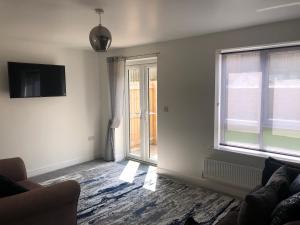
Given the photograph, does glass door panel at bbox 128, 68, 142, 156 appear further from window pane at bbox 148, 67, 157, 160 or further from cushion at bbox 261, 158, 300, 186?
cushion at bbox 261, 158, 300, 186

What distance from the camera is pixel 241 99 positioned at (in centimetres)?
367

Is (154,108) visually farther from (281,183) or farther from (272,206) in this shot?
(272,206)

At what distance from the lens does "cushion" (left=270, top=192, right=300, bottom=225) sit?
5.03ft

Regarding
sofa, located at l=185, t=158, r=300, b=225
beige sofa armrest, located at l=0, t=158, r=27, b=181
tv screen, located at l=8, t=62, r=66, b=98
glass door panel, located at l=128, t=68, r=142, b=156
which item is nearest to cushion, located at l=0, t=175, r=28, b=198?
beige sofa armrest, located at l=0, t=158, r=27, b=181

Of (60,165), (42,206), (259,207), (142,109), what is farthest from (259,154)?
(60,165)

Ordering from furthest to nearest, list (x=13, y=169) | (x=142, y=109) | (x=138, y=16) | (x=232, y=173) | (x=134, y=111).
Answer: (x=134, y=111) → (x=142, y=109) → (x=232, y=173) → (x=13, y=169) → (x=138, y=16)

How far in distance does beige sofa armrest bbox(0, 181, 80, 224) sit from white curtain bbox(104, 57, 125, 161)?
2.97 metres

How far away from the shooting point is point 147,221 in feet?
9.86

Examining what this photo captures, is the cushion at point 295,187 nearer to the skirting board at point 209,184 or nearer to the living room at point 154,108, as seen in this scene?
the living room at point 154,108

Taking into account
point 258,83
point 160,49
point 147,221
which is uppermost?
point 160,49

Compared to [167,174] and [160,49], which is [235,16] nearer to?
[160,49]

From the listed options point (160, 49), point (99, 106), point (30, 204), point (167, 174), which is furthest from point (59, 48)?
point (30, 204)

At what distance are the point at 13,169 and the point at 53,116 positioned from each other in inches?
69.5

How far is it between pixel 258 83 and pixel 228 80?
1.44ft
